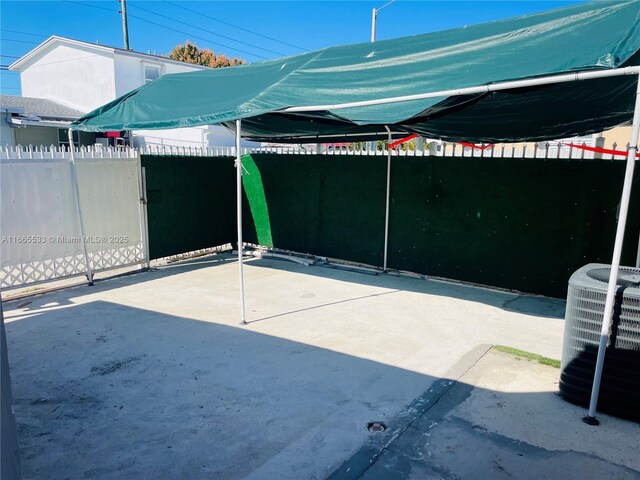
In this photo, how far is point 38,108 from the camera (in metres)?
18.9

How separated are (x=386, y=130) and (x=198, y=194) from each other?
152 inches

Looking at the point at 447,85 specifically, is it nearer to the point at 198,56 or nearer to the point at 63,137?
the point at 63,137

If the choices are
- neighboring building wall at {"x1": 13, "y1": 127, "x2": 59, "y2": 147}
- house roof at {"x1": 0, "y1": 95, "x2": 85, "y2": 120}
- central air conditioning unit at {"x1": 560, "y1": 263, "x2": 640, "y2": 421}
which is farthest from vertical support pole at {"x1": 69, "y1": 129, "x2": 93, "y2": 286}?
neighboring building wall at {"x1": 13, "y1": 127, "x2": 59, "y2": 147}

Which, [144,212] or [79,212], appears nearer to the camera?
Answer: [79,212]

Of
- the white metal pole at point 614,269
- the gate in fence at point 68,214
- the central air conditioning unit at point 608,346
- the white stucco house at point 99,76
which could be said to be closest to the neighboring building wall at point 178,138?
the white stucco house at point 99,76

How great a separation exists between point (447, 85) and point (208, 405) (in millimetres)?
3496

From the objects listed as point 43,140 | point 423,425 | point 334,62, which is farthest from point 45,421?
point 43,140

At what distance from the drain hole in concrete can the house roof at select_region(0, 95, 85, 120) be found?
1780 cm

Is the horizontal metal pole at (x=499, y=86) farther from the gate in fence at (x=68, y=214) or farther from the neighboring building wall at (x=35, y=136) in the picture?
the neighboring building wall at (x=35, y=136)

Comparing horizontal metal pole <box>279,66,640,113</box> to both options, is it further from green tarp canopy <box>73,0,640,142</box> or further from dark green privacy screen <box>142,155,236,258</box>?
dark green privacy screen <box>142,155,236,258</box>

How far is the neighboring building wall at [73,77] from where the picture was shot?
1995cm

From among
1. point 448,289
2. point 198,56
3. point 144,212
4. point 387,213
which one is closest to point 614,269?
point 448,289

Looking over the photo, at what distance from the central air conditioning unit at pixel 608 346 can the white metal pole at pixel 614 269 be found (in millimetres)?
79

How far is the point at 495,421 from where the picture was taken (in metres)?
3.34
